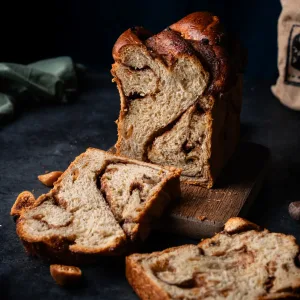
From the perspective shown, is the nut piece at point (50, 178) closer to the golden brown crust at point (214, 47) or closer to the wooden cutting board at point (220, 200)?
the wooden cutting board at point (220, 200)

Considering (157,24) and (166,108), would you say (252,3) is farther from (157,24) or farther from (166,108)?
(166,108)

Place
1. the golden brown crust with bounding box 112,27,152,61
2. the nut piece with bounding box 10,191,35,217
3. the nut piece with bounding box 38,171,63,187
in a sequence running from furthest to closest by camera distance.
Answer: the nut piece with bounding box 38,171,63,187 → the golden brown crust with bounding box 112,27,152,61 → the nut piece with bounding box 10,191,35,217

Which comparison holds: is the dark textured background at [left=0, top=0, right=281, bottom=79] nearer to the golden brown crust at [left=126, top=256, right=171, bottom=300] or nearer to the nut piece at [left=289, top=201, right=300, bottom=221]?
the nut piece at [left=289, top=201, right=300, bottom=221]

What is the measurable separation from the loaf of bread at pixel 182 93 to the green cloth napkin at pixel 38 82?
1785mm

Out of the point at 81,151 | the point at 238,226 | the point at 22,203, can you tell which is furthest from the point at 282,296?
the point at 81,151

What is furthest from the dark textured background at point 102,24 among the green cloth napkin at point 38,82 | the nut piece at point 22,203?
the nut piece at point 22,203

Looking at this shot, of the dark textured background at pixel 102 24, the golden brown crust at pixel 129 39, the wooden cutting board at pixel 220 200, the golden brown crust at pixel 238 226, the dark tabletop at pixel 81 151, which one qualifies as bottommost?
the dark tabletop at pixel 81 151

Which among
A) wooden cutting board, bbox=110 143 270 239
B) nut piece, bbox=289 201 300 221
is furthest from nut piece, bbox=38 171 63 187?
nut piece, bbox=289 201 300 221

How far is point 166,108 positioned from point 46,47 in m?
3.15

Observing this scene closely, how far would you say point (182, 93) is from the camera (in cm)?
379

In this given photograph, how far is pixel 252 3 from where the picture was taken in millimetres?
5766

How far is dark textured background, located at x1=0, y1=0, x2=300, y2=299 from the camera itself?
3275 millimetres

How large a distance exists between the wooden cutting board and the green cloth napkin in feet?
7.08

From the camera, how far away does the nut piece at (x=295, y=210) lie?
3.67 meters
